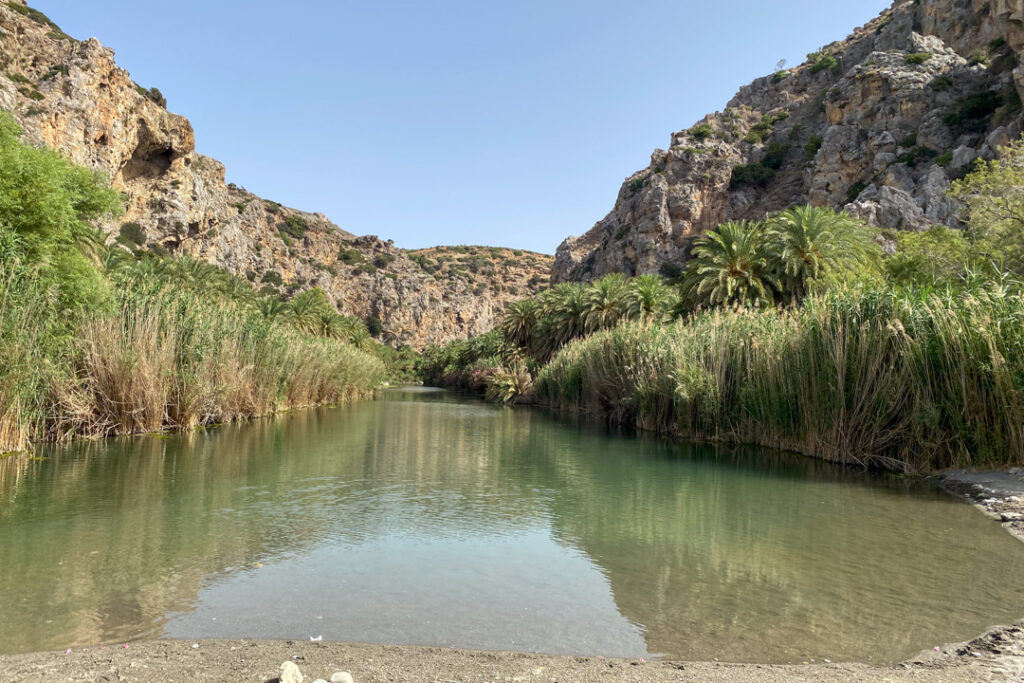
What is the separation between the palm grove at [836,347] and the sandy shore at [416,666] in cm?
847

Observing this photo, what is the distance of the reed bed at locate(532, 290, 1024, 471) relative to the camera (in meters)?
11.2

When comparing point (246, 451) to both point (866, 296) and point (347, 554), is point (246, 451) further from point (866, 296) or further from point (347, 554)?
point (866, 296)

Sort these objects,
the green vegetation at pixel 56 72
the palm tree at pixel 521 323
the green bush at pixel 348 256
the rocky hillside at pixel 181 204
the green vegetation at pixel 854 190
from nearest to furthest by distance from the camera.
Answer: the palm tree at pixel 521 323 < the green vegetation at pixel 56 72 < the rocky hillside at pixel 181 204 < the green vegetation at pixel 854 190 < the green bush at pixel 348 256

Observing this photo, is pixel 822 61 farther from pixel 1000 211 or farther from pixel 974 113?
pixel 1000 211

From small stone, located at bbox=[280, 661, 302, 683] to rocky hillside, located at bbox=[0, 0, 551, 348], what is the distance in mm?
17248

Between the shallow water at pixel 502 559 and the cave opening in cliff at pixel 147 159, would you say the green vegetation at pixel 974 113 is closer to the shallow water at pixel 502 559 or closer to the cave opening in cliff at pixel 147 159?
the shallow water at pixel 502 559

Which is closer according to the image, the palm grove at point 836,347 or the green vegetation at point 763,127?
the palm grove at point 836,347

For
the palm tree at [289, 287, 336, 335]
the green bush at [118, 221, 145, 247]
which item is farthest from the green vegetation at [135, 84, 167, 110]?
the palm tree at [289, 287, 336, 335]

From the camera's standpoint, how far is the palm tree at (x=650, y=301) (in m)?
37.3

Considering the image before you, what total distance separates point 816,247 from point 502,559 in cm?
2483

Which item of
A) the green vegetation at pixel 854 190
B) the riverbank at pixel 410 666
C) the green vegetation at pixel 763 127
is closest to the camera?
the riverbank at pixel 410 666

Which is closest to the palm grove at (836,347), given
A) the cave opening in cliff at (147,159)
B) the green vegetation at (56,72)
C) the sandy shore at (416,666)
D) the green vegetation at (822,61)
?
the sandy shore at (416,666)

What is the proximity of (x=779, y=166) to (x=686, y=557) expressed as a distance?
9530 cm

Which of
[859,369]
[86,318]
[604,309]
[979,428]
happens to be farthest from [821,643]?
[604,309]
